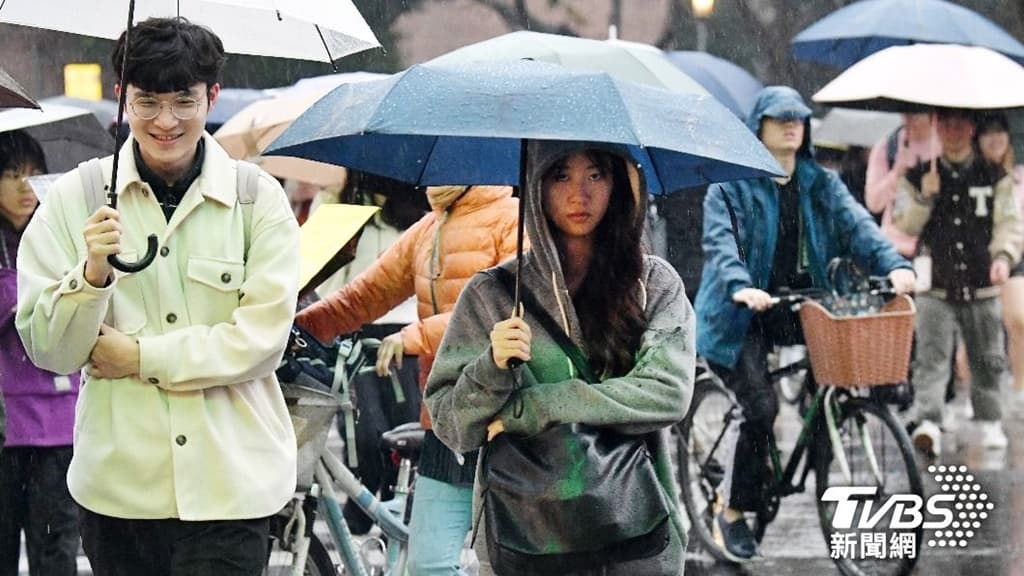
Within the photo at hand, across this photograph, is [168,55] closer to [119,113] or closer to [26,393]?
[119,113]

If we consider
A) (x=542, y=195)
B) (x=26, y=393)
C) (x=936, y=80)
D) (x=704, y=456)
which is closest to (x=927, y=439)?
(x=936, y=80)

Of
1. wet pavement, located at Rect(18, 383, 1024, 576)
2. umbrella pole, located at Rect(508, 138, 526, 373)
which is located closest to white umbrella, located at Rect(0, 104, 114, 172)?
wet pavement, located at Rect(18, 383, 1024, 576)

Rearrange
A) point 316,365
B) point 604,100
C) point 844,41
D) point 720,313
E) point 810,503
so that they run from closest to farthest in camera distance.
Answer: point 604,100
point 316,365
point 720,313
point 810,503
point 844,41

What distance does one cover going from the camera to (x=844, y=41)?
1455cm

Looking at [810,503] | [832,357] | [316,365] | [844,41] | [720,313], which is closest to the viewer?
[316,365]

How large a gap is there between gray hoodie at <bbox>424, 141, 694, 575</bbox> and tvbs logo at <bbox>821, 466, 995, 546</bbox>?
4.39m

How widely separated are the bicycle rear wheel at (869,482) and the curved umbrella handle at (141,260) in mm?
4596

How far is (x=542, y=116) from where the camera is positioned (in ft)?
16.0

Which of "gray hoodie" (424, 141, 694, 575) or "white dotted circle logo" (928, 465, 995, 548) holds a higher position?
"gray hoodie" (424, 141, 694, 575)

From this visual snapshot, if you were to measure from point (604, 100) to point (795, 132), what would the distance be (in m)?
5.05

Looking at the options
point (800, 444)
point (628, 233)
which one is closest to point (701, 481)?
point (800, 444)

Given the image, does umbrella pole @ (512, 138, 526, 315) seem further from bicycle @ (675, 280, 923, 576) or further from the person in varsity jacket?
the person in varsity jacket

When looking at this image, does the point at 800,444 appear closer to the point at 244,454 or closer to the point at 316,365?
the point at 316,365

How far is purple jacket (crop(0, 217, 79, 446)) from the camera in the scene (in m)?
7.34
